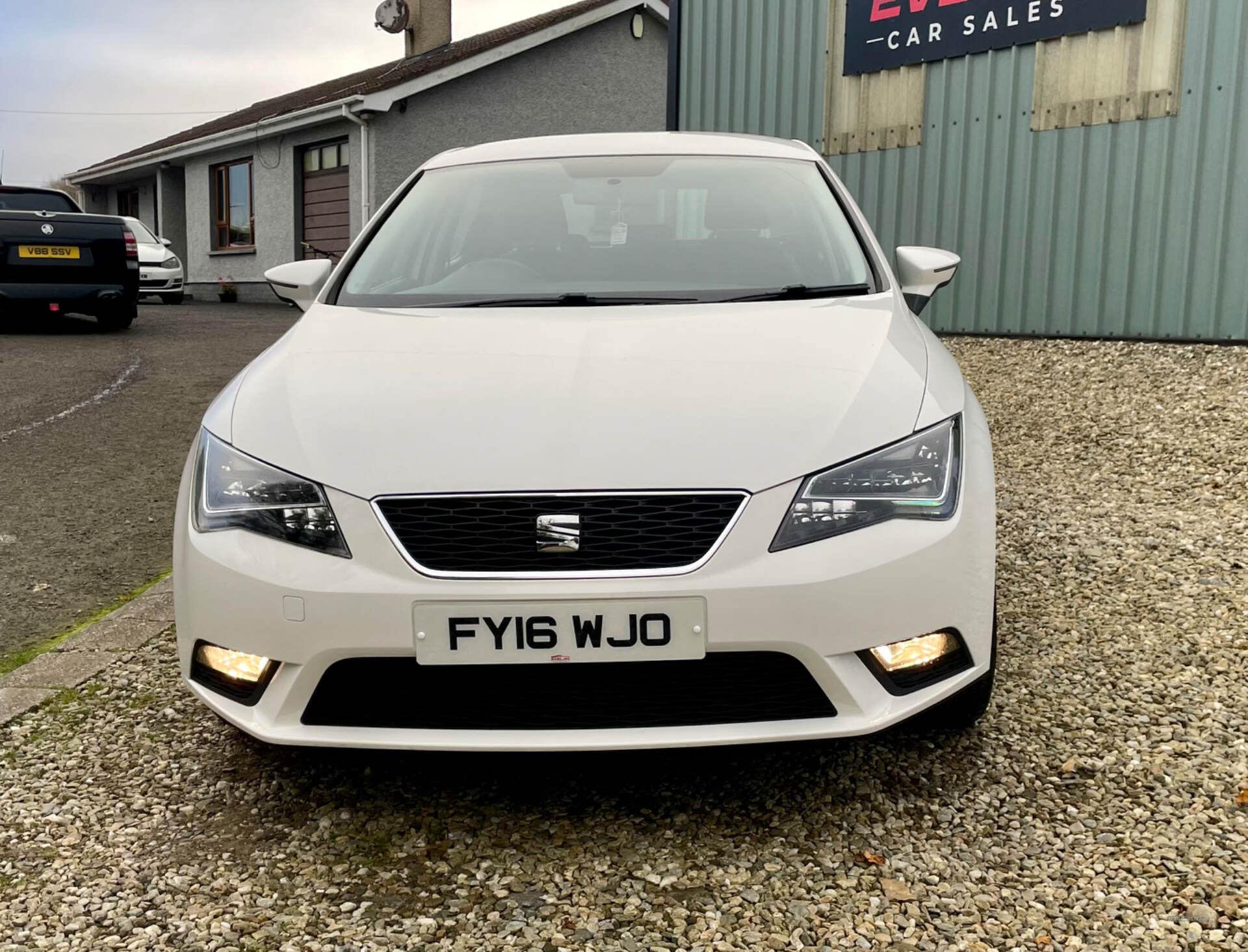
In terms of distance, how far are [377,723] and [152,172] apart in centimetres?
2510

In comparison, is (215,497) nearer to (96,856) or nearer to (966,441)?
(96,856)

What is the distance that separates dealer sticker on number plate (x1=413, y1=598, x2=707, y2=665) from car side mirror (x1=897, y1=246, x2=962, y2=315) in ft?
5.31

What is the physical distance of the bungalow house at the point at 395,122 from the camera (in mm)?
17078

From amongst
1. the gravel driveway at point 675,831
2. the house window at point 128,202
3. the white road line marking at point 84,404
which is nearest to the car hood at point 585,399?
the gravel driveway at point 675,831

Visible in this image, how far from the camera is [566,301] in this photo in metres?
3.01

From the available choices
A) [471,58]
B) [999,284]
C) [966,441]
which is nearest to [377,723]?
[966,441]

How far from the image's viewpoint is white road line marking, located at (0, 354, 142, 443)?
22.4 feet

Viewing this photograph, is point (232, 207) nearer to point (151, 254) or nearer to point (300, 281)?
point (151, 254)

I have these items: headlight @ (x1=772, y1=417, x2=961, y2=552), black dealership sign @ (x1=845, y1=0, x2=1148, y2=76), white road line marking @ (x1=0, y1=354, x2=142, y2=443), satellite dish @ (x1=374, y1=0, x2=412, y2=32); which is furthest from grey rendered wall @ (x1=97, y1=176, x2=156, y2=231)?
headlight @ (x1=772, y1=417, x2=961, y2=552)

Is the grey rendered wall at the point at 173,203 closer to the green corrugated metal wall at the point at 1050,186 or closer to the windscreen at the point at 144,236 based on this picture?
the windscreen at the point at 144,236

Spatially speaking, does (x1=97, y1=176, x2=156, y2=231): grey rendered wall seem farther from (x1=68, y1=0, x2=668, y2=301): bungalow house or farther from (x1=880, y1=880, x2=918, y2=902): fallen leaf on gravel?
(x1=880, y1=880, x2=918, y2=902): fallen leaf on gravel

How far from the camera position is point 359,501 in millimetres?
2121

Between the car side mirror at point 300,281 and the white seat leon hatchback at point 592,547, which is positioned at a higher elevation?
the car side mirror at point 300,281

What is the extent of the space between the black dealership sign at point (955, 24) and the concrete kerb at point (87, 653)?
272 inches
